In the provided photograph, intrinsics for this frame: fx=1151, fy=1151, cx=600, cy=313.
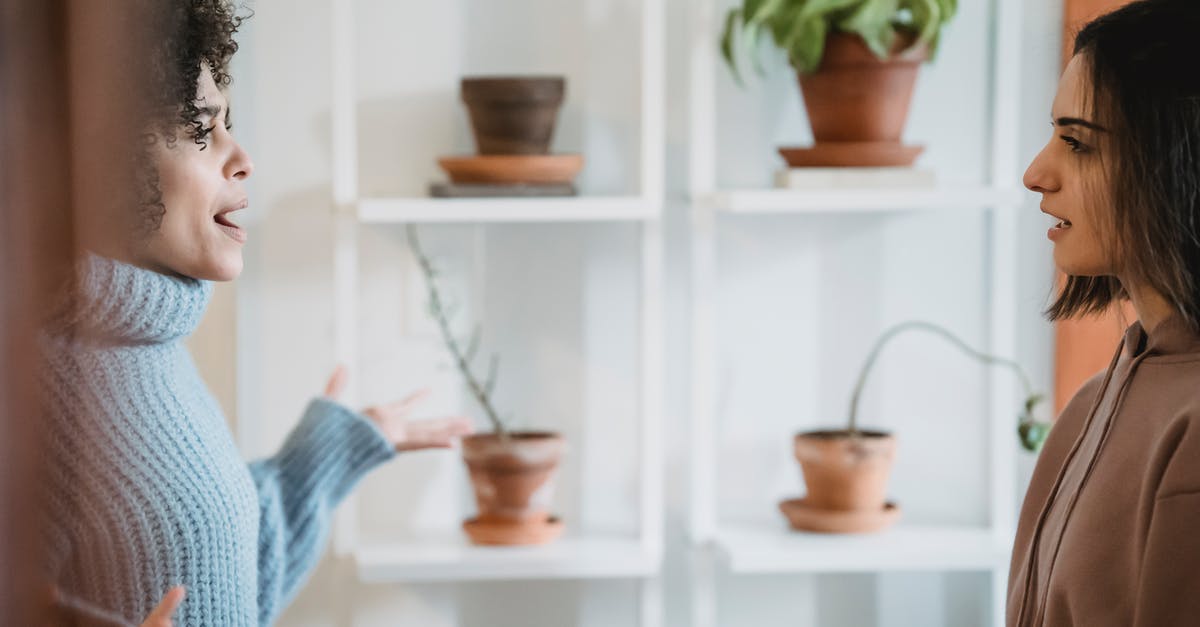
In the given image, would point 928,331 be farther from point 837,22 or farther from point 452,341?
point 452,341

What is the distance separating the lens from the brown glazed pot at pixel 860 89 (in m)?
1.42

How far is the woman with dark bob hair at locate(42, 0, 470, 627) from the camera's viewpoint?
0.32m

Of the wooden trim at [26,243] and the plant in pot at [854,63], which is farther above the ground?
the plant in pot at [854,63]

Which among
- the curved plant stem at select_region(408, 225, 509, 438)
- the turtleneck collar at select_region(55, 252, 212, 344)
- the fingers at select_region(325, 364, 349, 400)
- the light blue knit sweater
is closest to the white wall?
the curved plant stem at select_region(408, 225, 509, 438)

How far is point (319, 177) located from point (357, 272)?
0.45 ft

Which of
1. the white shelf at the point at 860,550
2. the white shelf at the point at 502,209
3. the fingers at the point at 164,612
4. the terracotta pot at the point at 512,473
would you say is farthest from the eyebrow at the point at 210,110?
the white shelf at the point at 860,550

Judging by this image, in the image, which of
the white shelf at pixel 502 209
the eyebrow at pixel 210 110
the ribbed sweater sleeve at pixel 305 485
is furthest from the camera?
the white shelf at pixel 502 209

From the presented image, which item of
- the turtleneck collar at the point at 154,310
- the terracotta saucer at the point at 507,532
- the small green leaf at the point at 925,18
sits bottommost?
the terracotta saucer at the point at 507,532

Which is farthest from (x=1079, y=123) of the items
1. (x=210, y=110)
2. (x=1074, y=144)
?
(x=210, y=110)

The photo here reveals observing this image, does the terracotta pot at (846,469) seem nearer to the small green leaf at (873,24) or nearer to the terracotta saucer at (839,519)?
the terracotta saucer at (839,519)

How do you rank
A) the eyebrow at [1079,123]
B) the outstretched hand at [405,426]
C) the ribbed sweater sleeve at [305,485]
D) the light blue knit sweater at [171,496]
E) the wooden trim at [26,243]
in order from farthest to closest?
the outstretched hand at [405,426] < the ribbed sweater sleeve at [305,485] < the eyebrow at [1079,123] < the light blue knit sweater at [171,496] < the wooden trim at [26,243]

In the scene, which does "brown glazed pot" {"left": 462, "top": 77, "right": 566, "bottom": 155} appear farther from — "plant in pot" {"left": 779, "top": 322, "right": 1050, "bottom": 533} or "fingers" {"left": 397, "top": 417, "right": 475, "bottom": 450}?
"plant in pot" {"left": 779, "top": 322, "right": 1050, "bottom": 533}

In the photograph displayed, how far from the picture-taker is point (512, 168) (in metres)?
1.41

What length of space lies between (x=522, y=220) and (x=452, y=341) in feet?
0.75
